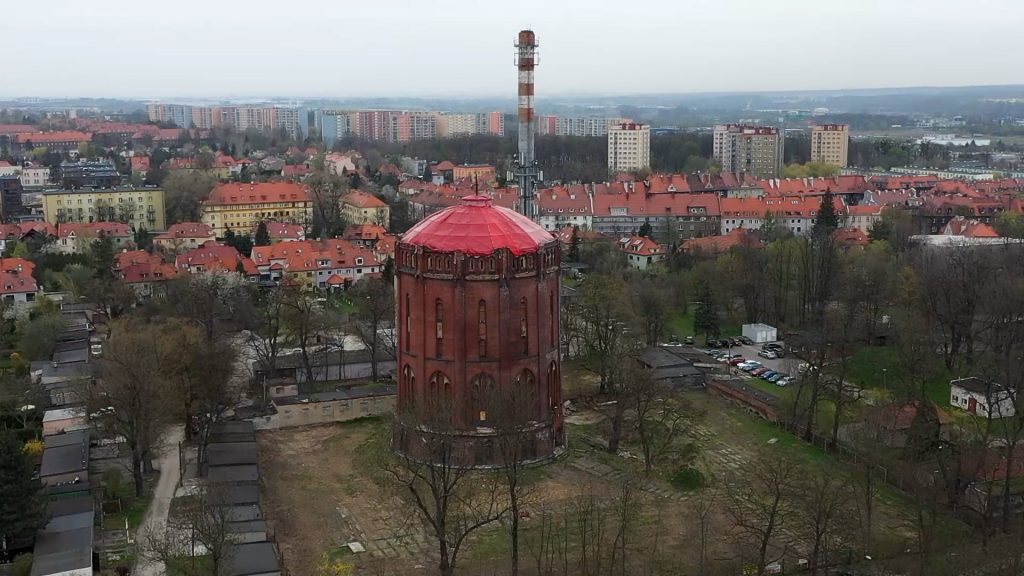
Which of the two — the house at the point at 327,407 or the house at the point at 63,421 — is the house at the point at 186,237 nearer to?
the house at the point at 327,407

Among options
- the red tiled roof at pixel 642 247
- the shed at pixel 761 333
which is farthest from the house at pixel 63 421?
the red tiled roof at pixel 642 247

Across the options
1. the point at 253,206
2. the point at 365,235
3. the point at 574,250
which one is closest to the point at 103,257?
the point at 365,235

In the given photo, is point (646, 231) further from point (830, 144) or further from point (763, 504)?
point (830, 144)

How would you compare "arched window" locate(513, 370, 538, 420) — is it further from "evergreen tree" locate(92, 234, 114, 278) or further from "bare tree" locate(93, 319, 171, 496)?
"evergreen tree" locate(92, 234, 114, 278)

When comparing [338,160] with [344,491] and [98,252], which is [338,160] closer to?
[98,252]

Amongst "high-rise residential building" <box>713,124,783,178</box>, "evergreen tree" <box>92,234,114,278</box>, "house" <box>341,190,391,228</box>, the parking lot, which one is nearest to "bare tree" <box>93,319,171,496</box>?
the parking lot

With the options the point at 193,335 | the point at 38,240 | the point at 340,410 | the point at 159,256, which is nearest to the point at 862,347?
the point at 340,410
